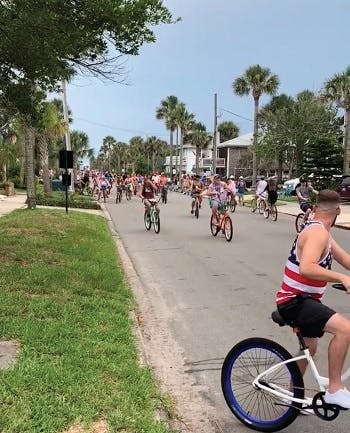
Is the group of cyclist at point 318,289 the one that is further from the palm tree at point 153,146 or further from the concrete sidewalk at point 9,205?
the palm tree at point 153,146

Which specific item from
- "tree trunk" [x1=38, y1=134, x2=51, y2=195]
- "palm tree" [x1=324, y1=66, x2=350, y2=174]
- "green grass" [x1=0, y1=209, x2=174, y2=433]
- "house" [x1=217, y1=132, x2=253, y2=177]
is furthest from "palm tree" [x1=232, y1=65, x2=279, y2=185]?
"green grass" [x1=0, y1=209, x2=174, y2=433]

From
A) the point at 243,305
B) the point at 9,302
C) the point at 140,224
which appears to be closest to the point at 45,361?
the point at 9,302

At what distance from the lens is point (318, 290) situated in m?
3.91

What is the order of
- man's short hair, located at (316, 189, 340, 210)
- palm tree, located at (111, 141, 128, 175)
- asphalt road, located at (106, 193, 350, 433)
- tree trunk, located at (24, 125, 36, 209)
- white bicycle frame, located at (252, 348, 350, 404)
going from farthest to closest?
palm tree, located at (111, 141, 128, 175) < tree trunk, located at (24, 125, 36, 209) < asphalt road, located at (106, 193, 350, 433) < man's short hair, located at (316, 189, 340, 210) < white bicycle frame, located at (252, 348, 350, 404)

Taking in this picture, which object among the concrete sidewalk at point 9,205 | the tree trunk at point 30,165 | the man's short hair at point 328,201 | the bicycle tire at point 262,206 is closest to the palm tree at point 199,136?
the concrete sidewalk at point 9,205

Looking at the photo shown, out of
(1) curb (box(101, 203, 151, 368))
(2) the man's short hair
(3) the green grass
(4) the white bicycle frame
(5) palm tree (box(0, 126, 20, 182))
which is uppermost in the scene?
(5) palm tree (box(0, 126, 20, 182))

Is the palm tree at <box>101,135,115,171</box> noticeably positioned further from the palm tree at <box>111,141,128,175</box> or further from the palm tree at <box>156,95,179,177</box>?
the palm tree at <box>156,95,179,177</box>

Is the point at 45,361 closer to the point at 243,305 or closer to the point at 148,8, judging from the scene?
the point at 243,305

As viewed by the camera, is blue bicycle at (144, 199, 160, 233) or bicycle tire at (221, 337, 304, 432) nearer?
bicycle tire at (221, 337, 304, 432)

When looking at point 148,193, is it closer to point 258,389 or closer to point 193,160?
point 258,389

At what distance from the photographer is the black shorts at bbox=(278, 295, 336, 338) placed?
12.2 ft

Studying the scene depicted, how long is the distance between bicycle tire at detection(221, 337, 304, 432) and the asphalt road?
129 mm

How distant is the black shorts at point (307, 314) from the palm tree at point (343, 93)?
128 ft

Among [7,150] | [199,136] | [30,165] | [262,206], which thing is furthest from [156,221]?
[199,136]
